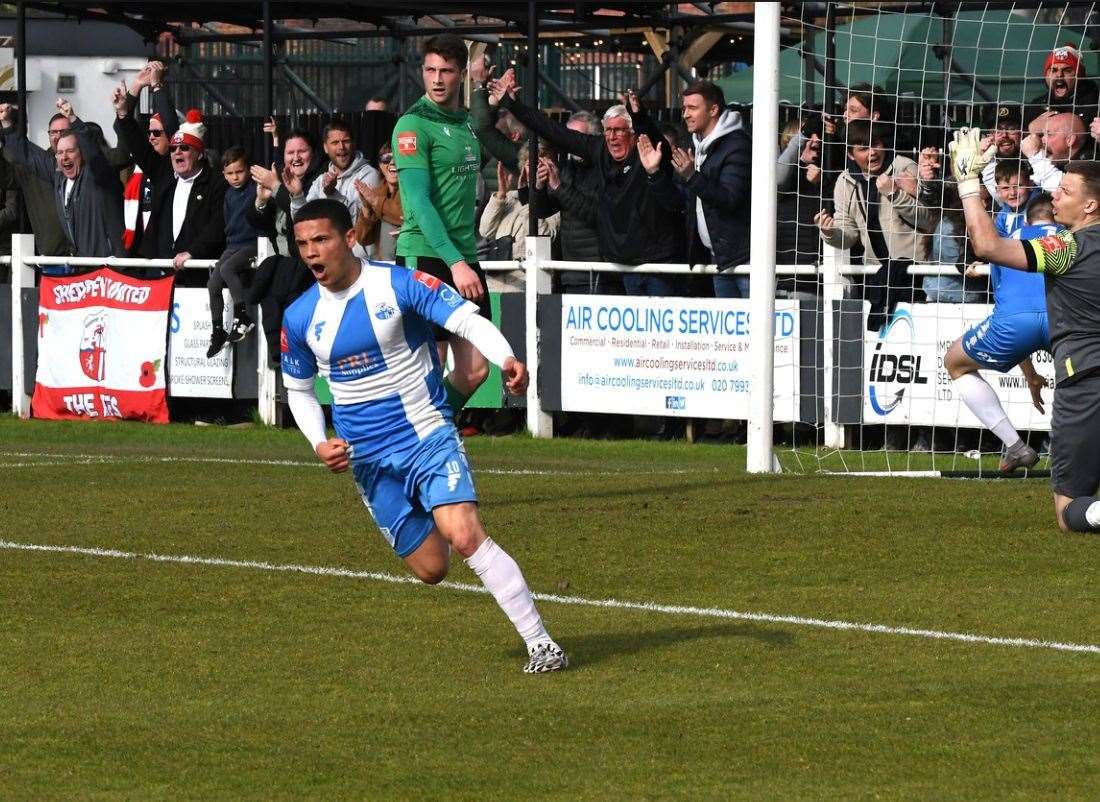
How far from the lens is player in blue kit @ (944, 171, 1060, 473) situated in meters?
12.8

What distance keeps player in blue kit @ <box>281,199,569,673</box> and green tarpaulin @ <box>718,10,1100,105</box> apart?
9.61 meters

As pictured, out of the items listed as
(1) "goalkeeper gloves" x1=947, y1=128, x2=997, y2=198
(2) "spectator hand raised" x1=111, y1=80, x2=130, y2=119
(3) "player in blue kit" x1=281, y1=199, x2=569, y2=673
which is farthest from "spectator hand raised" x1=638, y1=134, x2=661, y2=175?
(3) "player in blue kit" x1=281, y1=199, x2=569, y2=673

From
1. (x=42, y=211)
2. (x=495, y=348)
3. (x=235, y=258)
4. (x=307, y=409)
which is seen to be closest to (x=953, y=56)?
(x=235, y=258)

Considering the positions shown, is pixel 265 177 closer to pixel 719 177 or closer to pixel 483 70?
pixel 483 70

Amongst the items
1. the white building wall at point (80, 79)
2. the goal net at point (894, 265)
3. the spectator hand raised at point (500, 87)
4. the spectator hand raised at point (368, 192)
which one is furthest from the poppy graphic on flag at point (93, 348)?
the white building wall at point (80, 79)

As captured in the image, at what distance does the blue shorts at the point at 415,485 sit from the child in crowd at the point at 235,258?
10.6 metres

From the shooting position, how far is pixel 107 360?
64.2 ft

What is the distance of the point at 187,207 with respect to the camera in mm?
19203

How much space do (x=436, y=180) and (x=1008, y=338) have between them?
381cm

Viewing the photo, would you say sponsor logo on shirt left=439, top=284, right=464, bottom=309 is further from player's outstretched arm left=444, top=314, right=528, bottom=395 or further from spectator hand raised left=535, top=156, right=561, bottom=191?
spectator hand raised left=535, top=156, right=561, bottom=191

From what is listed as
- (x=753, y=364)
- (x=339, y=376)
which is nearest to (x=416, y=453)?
(x=339, y=376)

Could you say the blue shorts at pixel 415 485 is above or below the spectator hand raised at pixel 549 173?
below

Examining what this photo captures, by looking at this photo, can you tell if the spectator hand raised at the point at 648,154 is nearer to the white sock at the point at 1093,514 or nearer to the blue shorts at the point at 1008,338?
the blue shorts at the point at 1008,338

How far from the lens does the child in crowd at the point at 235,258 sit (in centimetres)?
1859
